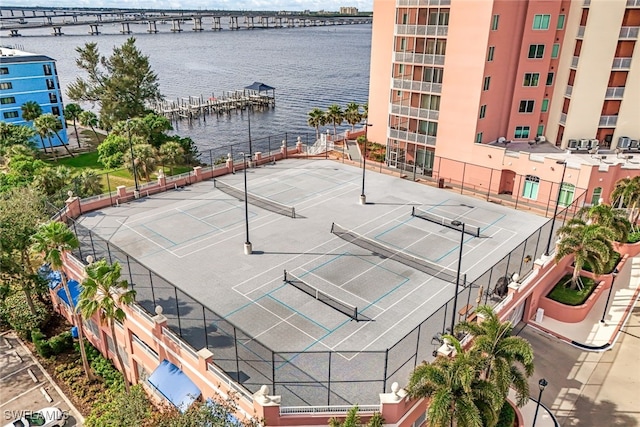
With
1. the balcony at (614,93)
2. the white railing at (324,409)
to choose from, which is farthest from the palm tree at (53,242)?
the balcony at (614,93)

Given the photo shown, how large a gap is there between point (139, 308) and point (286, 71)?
525 ft

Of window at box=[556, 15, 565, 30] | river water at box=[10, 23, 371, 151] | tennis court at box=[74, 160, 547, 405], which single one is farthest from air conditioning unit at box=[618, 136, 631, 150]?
river water at box=[10, 23, 371, 151]

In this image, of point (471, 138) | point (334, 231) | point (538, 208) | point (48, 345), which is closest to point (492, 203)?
point (538, 208)

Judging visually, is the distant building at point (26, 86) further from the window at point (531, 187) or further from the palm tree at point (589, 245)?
the palm tree at point (589, 245)

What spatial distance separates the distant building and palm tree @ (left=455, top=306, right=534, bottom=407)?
8113cm

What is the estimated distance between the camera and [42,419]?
86.9 feet

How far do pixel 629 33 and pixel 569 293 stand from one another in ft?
97.1

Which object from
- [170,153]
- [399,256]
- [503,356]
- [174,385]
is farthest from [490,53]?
[174,385]

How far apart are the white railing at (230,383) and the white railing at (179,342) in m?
1.18

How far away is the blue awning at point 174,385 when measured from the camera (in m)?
23.0

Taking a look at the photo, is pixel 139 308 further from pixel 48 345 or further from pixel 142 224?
pixel 142 224

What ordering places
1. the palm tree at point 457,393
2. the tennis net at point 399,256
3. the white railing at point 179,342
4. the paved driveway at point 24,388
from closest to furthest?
the palm tree at point 457,393, the white railing at point 179,342, the paved driveway at point 24,388, the tennis net at point 399,256

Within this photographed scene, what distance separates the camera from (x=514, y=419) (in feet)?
83.0

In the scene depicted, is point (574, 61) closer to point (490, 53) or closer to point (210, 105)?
point (490, 53)
